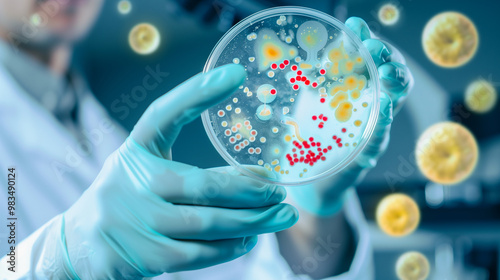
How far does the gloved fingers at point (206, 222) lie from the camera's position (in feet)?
2.62

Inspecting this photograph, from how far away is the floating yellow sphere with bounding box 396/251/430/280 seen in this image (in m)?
1.32

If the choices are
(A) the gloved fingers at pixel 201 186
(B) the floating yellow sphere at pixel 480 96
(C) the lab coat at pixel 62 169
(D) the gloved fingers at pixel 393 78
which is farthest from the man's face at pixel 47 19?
(B) the floating yellow sphere at pixel 480 96

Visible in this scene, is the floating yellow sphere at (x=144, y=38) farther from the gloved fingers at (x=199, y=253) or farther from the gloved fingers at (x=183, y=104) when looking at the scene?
the gloved fingers at (x=199, y=253)

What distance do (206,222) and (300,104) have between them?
336 millimetres

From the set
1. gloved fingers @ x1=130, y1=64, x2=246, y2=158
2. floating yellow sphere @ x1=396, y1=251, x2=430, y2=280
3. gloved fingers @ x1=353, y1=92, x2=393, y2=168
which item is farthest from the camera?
floating yellow sphere @ x1=396, y1=251, x2=430, y2=280

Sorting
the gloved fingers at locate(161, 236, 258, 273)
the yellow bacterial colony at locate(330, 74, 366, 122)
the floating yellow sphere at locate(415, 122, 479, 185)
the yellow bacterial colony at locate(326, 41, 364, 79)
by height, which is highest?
the yellow bacterial colony at locate(326, 41, 364, 79)

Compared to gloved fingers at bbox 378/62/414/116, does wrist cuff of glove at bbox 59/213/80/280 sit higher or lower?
lower

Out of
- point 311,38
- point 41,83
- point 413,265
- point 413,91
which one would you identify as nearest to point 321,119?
point 311,38

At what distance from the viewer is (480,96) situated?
121 cm

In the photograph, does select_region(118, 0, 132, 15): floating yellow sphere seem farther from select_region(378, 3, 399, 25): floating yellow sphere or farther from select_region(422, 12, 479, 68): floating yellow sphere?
select_region(422, 12, 479, 68): floating yellow sphere

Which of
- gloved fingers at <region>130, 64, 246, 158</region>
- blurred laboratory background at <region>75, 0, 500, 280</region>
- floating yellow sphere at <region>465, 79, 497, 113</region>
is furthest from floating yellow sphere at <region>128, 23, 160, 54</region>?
floating yellow sphere at <region>465, 79, 497, 113</region>

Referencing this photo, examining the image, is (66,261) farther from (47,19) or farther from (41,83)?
(47,19)

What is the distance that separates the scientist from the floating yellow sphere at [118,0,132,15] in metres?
0.08

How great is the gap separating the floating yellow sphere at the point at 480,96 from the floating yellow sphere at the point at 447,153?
8 centimetres
